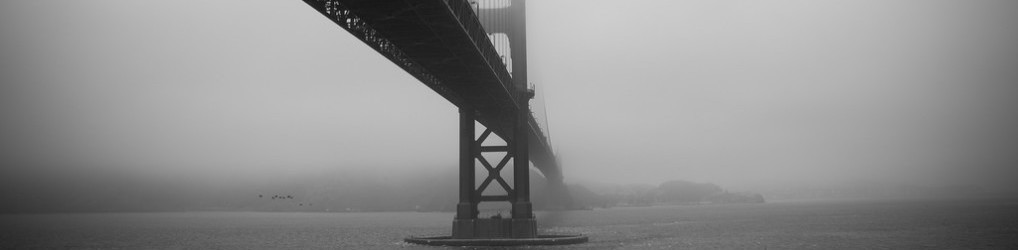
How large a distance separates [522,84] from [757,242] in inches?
920

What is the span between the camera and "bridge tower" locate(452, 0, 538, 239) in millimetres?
34781

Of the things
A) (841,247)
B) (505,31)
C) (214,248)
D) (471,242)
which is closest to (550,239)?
(471,242)

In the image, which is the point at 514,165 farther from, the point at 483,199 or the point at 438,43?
the point at 438,43

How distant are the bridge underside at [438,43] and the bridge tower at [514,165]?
69cm

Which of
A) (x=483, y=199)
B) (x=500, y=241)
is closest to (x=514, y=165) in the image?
(x=483, y=199)

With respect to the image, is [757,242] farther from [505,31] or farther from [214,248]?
[214,248]

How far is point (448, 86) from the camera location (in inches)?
1160

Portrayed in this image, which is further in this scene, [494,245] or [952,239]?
[952,239]

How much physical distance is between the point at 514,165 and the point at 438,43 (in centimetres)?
1421

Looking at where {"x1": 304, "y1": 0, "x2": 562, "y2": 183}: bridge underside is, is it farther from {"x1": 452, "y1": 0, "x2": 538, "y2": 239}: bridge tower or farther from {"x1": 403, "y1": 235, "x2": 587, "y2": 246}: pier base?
{"x1": 403, "y1": 235, "x2": 587, "y2": 246}: pier base

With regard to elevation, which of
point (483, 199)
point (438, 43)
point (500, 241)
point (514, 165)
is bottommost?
point (500, 241)

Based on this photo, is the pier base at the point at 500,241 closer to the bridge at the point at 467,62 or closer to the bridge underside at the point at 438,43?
the bridge at the point at 467,62

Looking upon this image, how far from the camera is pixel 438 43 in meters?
22.2

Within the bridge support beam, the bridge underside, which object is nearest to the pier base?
the bridge support beam
